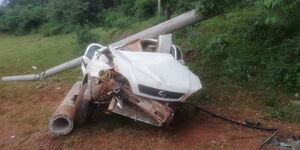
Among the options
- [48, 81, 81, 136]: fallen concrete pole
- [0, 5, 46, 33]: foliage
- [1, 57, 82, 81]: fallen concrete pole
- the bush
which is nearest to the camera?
[48, 81, 81, 136]: fallen concrete pole

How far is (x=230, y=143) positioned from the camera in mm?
5086

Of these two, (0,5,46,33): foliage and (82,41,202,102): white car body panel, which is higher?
(82,41,202,102): white car body panel

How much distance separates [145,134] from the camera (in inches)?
214

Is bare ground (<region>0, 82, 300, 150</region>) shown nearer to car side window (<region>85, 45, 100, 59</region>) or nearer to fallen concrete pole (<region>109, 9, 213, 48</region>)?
car side window (<region>85, 45, 100, 59</region>)

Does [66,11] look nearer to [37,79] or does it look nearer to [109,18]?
[109,18]

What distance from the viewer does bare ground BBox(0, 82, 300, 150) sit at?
5.17 metres

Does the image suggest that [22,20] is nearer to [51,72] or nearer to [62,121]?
[51,72]

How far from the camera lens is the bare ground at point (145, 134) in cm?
517

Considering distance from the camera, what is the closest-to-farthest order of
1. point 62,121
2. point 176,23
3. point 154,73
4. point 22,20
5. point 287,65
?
point 154,73, point 62,121, point 287,65, point 176,23, point 22,20

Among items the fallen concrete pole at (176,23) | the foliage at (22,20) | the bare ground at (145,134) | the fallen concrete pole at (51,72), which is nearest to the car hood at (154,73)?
the bare ground at (145,134)

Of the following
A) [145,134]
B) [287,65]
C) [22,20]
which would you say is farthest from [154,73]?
[22,20]

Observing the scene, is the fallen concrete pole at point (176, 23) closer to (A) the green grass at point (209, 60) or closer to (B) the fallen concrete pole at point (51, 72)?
(A) the green grass at point (209, 60)

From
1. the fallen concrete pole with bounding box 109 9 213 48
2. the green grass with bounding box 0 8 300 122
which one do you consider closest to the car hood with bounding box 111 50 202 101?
the green grass with bounding box 0 8 300 122

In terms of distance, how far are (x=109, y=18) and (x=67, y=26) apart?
300 centimetres
